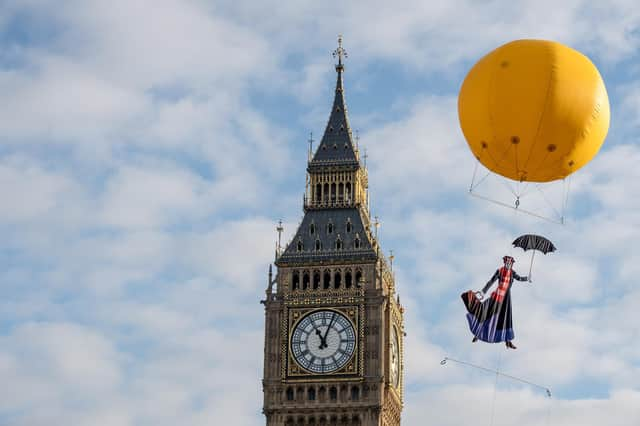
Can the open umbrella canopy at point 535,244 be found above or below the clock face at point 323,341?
below

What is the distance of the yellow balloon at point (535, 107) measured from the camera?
6600 centimetres

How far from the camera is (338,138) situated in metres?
128

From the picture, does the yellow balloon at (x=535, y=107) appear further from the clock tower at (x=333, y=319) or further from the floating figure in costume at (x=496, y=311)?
the clock tower at (x=333, y=319)

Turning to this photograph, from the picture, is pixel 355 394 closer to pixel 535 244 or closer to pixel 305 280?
pixel 305 280

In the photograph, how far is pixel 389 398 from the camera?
121000 millimetres

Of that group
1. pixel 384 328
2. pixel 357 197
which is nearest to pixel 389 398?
pixel 384 328

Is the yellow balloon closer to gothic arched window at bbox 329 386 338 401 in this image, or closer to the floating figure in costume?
the floating figure in costume

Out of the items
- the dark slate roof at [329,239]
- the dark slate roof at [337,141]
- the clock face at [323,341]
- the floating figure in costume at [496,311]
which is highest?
the dark slate roof at [337,141]

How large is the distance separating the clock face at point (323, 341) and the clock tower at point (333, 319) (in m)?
0.07

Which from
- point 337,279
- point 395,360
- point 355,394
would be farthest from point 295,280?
point 395,360

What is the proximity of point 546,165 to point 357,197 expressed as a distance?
188 ft

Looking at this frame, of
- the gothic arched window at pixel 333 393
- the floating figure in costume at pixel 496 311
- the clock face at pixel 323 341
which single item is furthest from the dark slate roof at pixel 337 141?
the floating figure in costume at pixel 496 311

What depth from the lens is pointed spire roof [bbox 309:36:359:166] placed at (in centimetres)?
12625

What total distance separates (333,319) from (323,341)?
1.77 m
